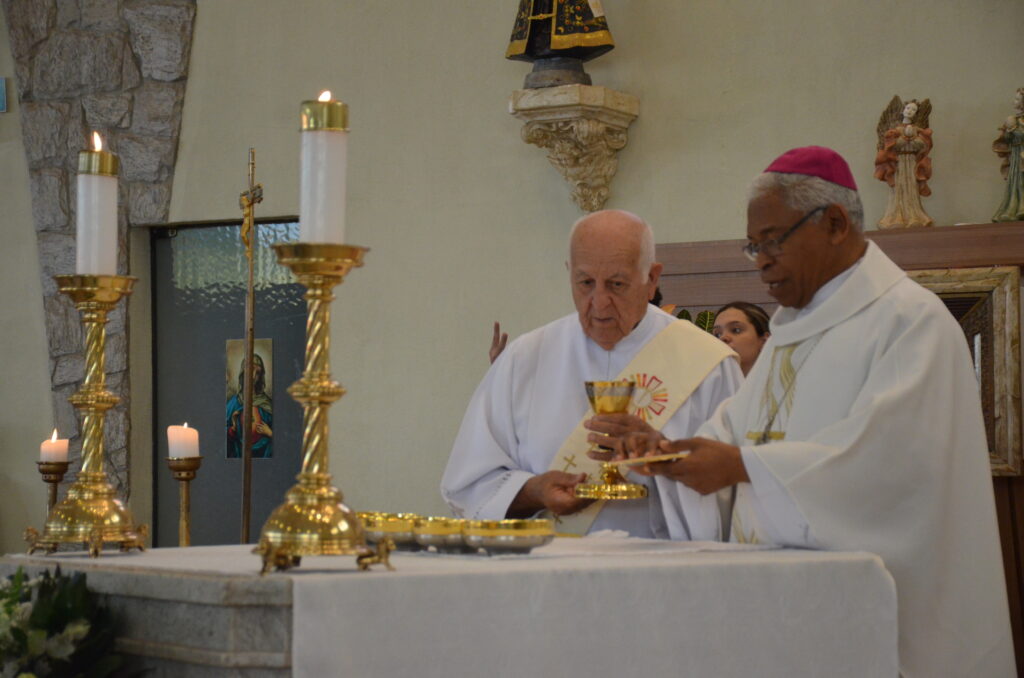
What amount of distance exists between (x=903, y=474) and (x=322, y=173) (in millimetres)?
1298

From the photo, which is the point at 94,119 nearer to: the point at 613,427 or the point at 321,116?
the point at 613,427

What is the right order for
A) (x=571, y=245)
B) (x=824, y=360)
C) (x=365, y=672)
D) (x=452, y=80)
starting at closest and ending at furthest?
(x=365, y=672) < (x=824, y=360) < (x=571, y=245) < (x=452, y=80)

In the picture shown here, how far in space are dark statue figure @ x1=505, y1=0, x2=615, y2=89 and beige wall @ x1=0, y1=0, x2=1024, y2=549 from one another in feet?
0.78

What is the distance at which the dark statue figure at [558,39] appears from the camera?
596cm

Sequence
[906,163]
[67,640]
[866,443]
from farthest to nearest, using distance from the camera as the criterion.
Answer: [906,163] → [866,443] → [67,640]

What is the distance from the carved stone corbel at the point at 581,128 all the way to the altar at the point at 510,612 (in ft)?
11.7

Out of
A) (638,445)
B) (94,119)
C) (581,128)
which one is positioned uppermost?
(94,119)

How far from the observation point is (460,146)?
263 inches

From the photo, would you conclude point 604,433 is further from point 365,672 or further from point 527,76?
point 527,76

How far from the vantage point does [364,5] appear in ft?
22.9

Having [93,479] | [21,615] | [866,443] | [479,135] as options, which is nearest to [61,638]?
[21,615]

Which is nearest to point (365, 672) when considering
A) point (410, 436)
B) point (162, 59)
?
point (410, 436)

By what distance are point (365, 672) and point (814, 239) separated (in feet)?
5.02

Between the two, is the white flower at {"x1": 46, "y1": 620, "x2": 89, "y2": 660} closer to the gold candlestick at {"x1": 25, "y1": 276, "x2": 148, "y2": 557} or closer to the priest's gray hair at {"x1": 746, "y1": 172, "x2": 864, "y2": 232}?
the gold candlestick at {"x1": 25, "y1": 276, "x2": 148, "y2": 557}
